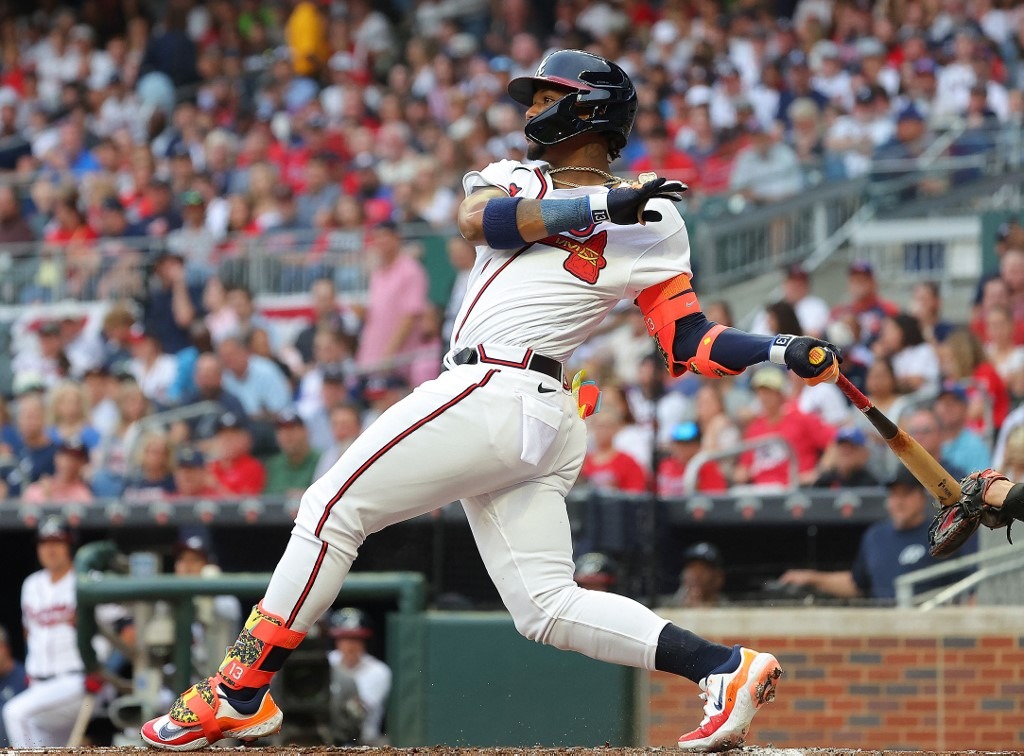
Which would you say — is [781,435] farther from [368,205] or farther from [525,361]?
[368,205]

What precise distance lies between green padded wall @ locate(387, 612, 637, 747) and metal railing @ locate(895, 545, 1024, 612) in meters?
1.08

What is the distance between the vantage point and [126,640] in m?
6.18

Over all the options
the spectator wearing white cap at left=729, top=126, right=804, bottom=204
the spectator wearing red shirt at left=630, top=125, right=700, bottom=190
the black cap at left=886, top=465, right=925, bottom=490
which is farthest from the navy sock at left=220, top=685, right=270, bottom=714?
the spectator wearing red shirt at left=630, top=125, right=700, bottom=190

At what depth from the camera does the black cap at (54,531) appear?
7066mm

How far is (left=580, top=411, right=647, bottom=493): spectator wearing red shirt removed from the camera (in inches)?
276

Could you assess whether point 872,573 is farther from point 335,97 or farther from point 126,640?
point 335,97

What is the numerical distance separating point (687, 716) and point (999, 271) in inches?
119

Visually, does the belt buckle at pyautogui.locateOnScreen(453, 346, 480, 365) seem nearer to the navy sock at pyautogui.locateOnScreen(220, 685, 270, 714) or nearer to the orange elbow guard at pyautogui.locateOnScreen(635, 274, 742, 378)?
the orange elbow guard at pyautogui.locateOnScreen(635, 274, 742, 378)

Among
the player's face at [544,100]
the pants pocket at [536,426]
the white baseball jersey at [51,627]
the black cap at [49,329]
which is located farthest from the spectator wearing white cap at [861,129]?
the pants pocket at [536,426]

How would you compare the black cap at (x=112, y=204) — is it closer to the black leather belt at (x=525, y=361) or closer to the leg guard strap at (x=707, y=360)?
the black leather belt at (x=525, y=361)

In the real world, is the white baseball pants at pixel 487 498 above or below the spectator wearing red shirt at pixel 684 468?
above

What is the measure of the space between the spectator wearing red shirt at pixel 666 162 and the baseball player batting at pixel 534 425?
248 inches

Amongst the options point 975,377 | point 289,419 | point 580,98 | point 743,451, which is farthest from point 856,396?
point 289,419

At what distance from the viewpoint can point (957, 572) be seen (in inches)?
233
